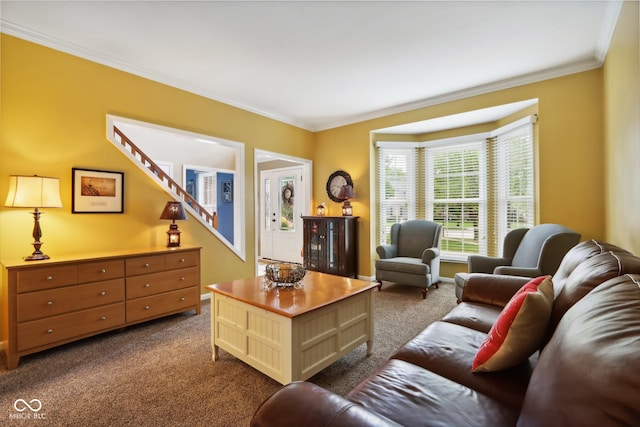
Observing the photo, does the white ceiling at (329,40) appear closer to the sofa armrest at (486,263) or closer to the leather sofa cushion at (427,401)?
the sofa armrest at (486,263)

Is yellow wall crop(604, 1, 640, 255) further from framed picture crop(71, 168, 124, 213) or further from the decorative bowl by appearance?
framed picture crop(71, 168, 124, 213)

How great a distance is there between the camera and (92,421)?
159 cm

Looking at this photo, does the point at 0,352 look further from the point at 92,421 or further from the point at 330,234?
the point at 330,234

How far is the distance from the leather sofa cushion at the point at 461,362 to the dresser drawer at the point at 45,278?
8.58 ft

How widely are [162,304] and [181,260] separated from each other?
0.47 meters

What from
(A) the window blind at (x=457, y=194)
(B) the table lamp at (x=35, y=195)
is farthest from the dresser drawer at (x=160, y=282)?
(A) the window blind at (x=457, y=194)

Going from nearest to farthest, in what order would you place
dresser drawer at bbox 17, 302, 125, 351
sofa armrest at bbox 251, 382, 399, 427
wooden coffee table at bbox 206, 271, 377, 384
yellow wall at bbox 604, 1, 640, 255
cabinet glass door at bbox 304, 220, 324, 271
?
sofa armrest at bbox 251, 382, 399, 427 → wooden coffee table at bbox 206, 271, 377, 384 → yellow wall at bbox 604, 1, 640, 255 → dresser drawer at bbox 17, 302, 125, 351 → cabinet glass door at bbox 304, 220, 324, 271

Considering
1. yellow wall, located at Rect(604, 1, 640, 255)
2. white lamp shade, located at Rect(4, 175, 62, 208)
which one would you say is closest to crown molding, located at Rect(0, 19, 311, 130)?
white lamp shade, located at Rect(4, 175, 62, 208)

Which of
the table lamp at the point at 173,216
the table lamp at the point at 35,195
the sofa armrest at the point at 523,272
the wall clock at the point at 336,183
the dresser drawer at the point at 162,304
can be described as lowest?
the dresser drawer at the point at 162,304

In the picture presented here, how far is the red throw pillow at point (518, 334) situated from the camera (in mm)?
1158

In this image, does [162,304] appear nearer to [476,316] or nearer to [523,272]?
[476,316]

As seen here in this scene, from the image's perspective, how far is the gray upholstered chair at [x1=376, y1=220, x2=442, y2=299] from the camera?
3764 millimetres

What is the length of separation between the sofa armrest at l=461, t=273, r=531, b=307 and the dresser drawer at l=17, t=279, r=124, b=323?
3052 millimetres

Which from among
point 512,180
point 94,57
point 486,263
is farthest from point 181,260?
point 512,180
